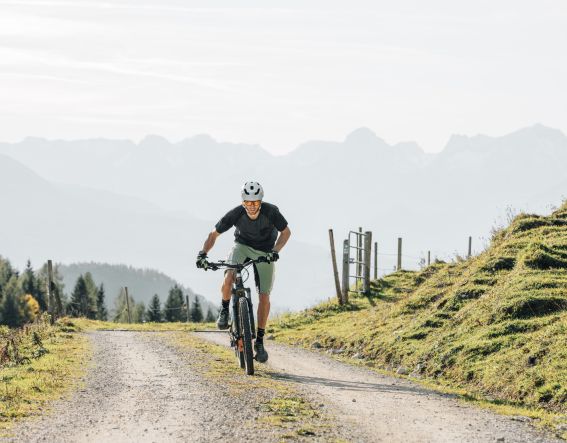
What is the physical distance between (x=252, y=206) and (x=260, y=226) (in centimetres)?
55

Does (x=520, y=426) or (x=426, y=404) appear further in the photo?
(x=426, y=404)

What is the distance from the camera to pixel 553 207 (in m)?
25.9

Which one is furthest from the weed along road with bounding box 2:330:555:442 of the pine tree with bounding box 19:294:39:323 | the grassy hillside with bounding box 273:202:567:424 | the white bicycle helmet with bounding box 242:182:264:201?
the pine tree with bounding box 19:294:39:323

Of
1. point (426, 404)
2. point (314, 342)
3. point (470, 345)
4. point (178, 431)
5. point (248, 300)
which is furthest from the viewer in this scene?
point (314, 342)

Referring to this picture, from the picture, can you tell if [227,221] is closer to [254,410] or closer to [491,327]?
[254,410]

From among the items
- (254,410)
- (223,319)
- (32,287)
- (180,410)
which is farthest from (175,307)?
(254,410)

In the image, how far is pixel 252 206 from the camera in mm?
13094

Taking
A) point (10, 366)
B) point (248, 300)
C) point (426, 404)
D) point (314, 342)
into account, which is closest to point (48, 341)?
point (10, 366)

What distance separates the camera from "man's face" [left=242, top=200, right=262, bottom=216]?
13.0 metres

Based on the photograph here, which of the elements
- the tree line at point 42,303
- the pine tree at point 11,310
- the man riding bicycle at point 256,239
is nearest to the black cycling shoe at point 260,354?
the man riding bicycle at point 256,239

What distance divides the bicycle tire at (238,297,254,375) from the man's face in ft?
5.16

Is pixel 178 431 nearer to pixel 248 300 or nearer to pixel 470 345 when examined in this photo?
pixel 248 300

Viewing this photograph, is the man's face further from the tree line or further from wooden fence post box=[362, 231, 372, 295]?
the tree line

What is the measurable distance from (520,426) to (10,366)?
11589 millimetres
